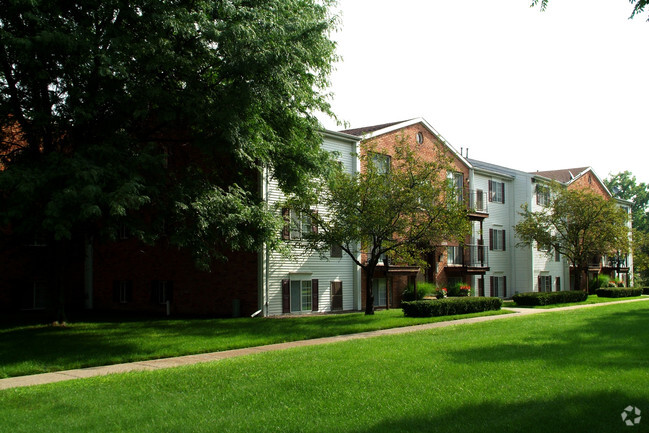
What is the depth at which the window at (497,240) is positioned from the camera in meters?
40.9

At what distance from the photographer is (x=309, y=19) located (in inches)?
720

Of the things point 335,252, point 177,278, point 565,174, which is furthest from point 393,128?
point 565,174

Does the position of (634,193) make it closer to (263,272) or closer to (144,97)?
(263,272)

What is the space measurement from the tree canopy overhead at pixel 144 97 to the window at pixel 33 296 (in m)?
12.9

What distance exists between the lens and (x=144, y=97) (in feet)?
50.3

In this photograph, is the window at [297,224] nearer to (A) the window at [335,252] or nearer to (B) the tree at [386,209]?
(B) the tree at [386,209]

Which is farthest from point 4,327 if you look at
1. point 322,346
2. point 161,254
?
point 322,346

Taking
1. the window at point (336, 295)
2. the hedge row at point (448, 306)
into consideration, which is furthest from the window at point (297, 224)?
the hedge row at point (448, 306)

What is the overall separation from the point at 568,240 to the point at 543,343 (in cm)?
2673

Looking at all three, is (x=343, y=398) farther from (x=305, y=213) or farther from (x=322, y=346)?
(x=305, y=213)

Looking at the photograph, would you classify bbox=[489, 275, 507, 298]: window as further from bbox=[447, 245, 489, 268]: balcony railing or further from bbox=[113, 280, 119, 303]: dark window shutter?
bbox=[113, 280, 119, 303]: dark window shutter

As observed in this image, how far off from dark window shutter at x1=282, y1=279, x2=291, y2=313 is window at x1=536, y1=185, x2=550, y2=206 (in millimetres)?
21705

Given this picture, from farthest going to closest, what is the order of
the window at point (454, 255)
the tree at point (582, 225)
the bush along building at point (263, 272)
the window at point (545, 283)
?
1. the window at point (545, 283)
2. the tree at point (582, 225)
3. the window at point (454, 255)
4. the bush along building at point (263, 272)

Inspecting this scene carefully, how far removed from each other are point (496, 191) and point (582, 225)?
600 cm
